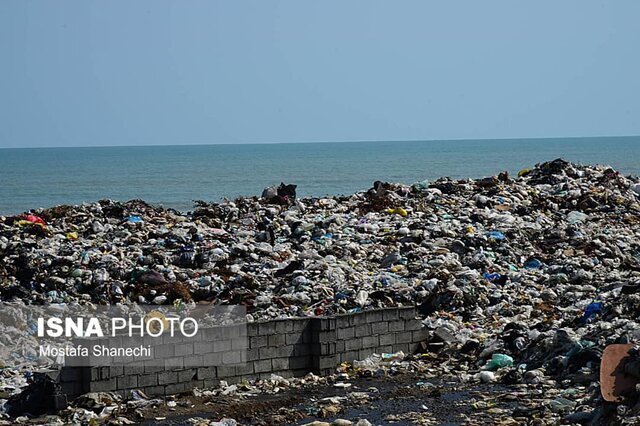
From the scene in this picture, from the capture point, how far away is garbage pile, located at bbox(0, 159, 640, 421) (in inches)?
377

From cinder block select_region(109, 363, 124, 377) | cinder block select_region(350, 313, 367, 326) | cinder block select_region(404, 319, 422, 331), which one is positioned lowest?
cinder block select_region(404, 319, 422, 331)

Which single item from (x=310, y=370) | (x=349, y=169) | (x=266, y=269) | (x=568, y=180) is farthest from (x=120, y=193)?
(x=310, y=370)

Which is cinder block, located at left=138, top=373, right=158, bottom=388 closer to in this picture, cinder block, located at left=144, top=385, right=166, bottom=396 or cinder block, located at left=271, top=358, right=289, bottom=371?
cinder block, located at left=144, top=385, right=166, bottom=396

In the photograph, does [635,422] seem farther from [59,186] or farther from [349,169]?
[349,169]

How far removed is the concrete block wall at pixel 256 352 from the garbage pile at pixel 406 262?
729 mm

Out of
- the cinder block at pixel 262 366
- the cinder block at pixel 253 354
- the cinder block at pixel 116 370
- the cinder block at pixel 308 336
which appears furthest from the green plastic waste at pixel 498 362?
the cinder block at pixel 116 370

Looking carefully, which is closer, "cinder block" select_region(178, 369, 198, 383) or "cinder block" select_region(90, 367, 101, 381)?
"cinder block" select_region(90, 367, 101, 381)

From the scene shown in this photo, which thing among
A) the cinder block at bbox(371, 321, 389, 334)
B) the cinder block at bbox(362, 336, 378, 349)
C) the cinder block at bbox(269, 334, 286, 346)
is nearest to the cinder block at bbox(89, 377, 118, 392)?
the cinder block at bbox(269, 334, 286, 346)

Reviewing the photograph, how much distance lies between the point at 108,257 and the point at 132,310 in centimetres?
174

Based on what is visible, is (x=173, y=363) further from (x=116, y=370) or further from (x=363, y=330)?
(x=363, y=330)

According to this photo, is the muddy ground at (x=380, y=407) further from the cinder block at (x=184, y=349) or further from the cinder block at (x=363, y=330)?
the cinder block at (x=363, y=330)

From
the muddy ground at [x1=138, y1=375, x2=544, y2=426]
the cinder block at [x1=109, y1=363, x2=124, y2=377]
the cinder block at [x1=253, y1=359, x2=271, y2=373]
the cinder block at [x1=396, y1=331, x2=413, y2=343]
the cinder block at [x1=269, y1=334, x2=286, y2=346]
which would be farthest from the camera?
the cinder block at [x1=396, y1=331, x2=413, y2=343]

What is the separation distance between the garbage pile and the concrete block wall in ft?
Result: 2.39

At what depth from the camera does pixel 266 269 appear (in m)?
12.7
